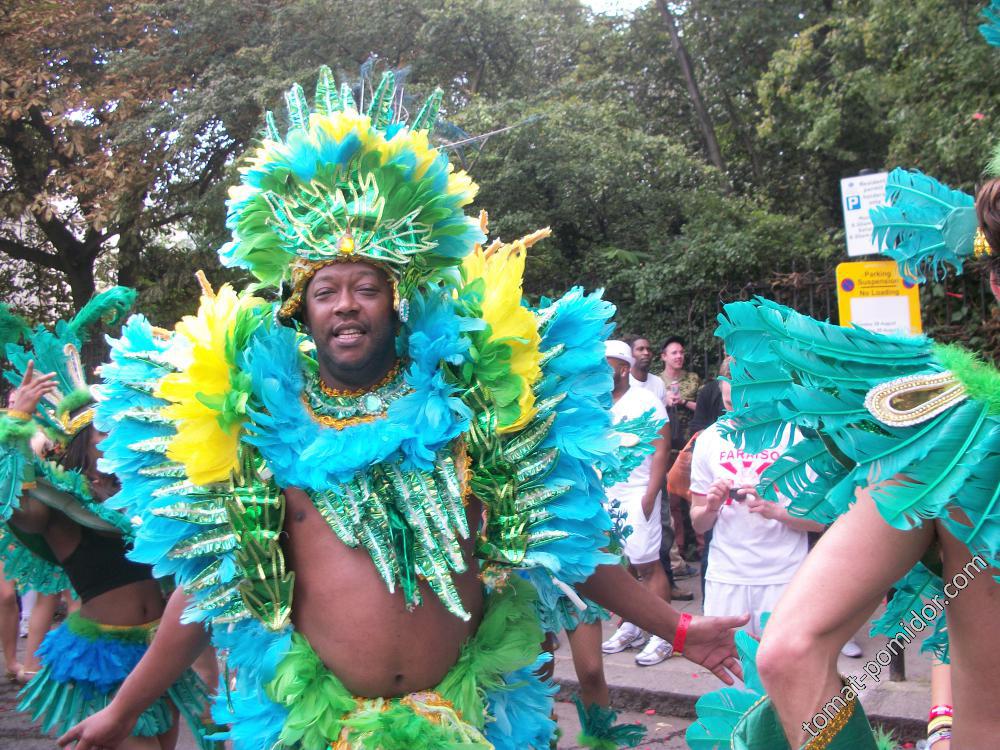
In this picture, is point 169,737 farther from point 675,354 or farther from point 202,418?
point 675,354

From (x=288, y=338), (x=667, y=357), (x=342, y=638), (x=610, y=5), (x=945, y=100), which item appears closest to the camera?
(x=342, y=638)

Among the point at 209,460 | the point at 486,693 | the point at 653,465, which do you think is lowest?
the point at 653,465

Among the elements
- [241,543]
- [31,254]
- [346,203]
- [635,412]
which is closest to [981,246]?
[346,203]

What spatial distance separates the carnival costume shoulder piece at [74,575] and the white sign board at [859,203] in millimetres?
4289

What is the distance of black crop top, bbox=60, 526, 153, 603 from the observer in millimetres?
4309

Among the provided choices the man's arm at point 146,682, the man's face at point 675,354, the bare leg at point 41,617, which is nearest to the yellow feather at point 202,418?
the man's arm at point 146,682

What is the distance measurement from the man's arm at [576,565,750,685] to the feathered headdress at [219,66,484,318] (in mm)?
989

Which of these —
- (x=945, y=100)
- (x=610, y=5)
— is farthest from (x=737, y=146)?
(x=945, y=100)

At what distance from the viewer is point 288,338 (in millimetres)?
2893

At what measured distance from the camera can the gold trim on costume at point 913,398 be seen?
1.73 meters

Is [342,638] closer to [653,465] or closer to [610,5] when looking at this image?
[653,465]

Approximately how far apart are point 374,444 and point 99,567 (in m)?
2.24

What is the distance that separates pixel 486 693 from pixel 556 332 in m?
1.04

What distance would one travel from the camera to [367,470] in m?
2.69
